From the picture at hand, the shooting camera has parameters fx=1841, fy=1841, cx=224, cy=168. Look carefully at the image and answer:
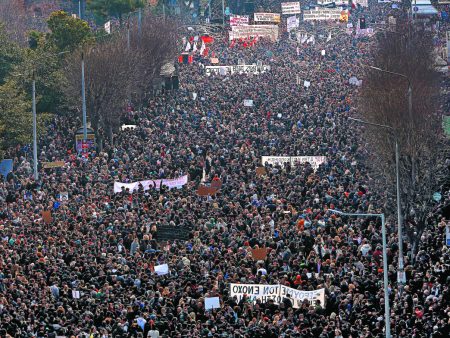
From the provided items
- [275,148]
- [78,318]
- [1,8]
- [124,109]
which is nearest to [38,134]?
[124,109]

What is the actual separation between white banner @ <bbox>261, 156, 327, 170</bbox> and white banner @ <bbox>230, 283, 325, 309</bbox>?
→ 21.5 metres

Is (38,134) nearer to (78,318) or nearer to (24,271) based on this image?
(24,271)

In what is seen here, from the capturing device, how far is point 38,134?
8544cm

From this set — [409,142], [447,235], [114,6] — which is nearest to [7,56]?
[114,6]

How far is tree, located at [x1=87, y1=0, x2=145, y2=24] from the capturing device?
12119cm

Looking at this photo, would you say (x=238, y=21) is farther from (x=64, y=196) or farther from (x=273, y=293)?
(x=273, y=293)

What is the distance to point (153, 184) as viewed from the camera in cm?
6925

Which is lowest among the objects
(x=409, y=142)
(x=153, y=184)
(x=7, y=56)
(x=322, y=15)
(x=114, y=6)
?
(x=322, y=15)

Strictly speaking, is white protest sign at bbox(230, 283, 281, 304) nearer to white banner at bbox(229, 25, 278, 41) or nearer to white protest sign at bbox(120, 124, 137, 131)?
white protest sign at bbox(120, 124, 137, 131)

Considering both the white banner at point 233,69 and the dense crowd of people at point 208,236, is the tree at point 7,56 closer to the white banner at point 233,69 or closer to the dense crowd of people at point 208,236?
the dense crowd of people at point 208,236

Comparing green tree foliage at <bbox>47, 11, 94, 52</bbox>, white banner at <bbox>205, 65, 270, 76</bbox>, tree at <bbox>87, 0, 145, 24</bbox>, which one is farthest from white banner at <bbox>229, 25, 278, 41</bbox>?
green tree foliage at <bbox>47, 11, 94, 52</bbox>

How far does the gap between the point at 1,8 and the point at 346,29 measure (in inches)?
1324

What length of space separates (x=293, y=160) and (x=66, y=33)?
1230 inches

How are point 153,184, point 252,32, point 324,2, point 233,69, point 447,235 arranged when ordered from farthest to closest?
point 324,2, point 252,32, point 233,69, point 153,184, point 447,235
